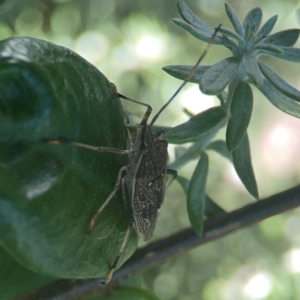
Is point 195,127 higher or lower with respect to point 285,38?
lower

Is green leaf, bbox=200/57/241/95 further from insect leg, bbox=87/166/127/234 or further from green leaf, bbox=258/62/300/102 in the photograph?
insect leg, bbox=87/166/127/234

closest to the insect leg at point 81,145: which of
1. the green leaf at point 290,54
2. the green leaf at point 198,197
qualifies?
the green leaf at point 198,197

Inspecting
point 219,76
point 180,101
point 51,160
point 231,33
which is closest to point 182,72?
point 219,76

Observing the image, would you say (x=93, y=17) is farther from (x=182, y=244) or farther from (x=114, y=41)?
(x=182, y=244)

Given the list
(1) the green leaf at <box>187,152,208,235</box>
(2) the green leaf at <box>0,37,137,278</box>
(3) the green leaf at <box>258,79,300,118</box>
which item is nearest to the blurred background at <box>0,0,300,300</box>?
(1) the green leaf at <box>187,152,208,235</box>

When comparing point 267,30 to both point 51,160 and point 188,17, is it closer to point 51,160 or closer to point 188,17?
point 188,17

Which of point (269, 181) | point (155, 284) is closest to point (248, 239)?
point (269, 181)
